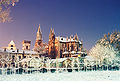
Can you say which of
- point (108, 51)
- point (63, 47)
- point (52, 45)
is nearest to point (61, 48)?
point (63, 47)

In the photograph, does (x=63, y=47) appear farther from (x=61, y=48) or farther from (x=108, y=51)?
(x=108, y=51)

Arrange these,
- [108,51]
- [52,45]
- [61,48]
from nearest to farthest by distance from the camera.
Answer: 1. [108,51]
2. [61,48]
3. [52,45]

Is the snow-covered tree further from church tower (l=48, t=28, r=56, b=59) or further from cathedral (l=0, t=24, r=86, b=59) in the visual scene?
church tower (l=48, t=28, r=56, b=59)

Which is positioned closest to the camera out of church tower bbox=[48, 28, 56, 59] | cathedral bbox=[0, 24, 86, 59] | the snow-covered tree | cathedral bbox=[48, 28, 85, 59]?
the snow-covered tree

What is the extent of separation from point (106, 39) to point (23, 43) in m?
61.5

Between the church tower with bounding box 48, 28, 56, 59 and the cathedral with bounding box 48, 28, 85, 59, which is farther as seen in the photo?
the church tower with bounding box 48, 28, 56, 59

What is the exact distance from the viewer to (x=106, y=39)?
2803 inches

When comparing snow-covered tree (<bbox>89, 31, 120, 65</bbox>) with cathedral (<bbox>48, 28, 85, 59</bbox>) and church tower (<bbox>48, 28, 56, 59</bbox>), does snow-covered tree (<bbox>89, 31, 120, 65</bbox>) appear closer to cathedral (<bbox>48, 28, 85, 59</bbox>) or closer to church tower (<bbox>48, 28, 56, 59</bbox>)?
cathedral (<bbox>48, 28, 85, 59</bbox>)

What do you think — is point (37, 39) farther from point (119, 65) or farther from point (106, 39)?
point (119, 65)

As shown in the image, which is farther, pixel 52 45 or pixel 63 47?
pixel 52 45

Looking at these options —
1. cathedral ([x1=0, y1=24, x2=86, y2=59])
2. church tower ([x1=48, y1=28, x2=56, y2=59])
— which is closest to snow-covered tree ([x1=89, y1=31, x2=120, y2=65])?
cathedral ([x1=0, y1=24, x2=86, y2=59])

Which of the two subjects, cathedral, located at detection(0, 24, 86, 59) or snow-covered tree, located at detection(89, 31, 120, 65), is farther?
cathedral, located at detection(0, 24, 86, 59)

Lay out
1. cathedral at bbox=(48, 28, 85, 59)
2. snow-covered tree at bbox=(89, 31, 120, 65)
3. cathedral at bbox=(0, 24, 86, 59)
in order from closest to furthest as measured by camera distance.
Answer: snow-covered tree at bbox=(89, 31, 120, 65) → cathedral at bbox=(0, 24, 86, 59) → cathedral at bbox=(48, 28, 85, 59)

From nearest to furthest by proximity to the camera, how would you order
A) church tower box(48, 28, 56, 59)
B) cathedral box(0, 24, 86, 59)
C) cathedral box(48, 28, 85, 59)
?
cathedral box(0, 24, 86, 59) < cathedral box(48, 28, 85, 59) < church tower box(48, 28, 56, 59)
